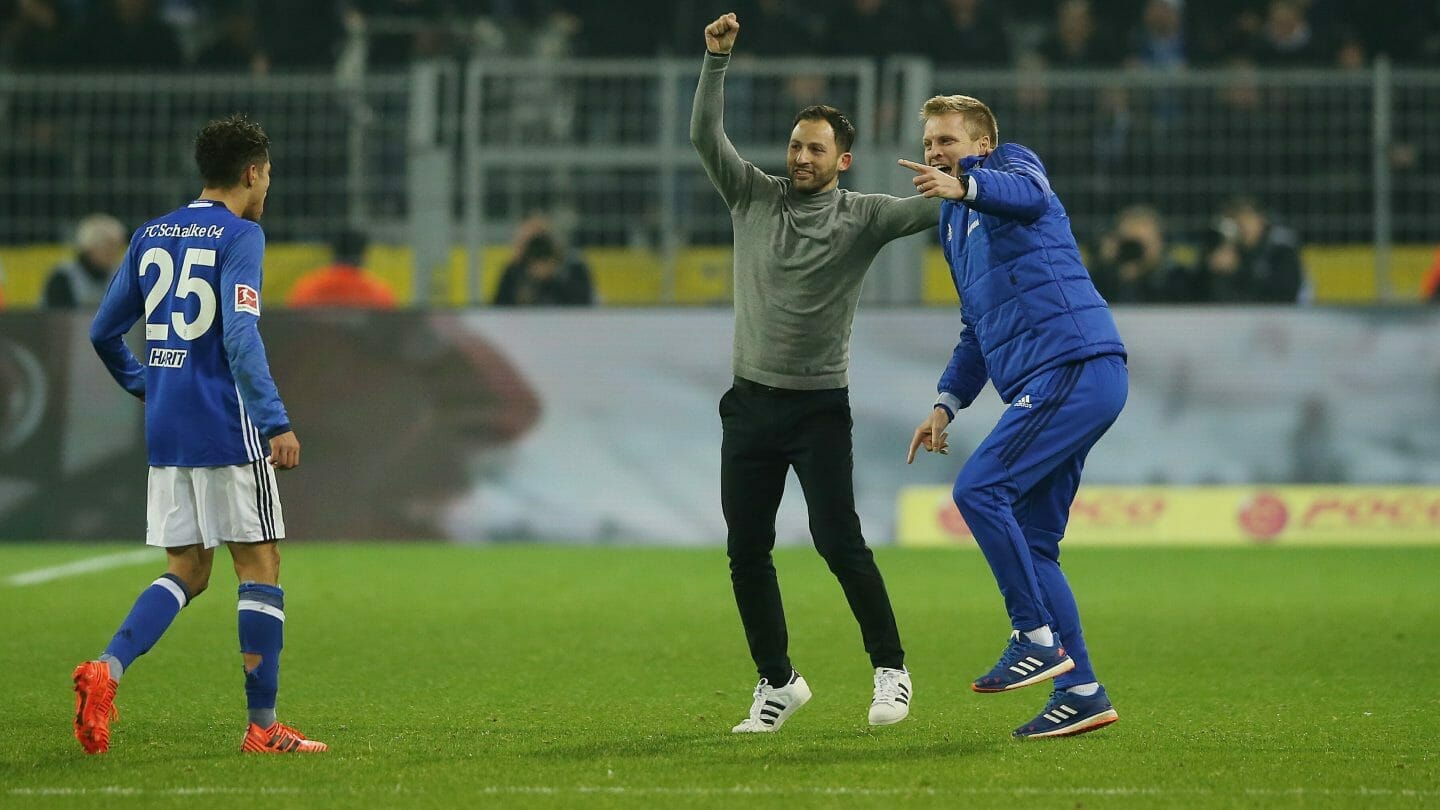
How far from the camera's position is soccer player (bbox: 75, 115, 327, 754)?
5.75 meters

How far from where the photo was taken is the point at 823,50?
16094 millimetres

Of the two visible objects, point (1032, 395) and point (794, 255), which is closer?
point (1032, 395)

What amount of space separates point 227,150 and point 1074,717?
317 centimetres

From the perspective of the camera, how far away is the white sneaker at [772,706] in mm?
6195

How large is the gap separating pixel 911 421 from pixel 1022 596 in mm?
6717

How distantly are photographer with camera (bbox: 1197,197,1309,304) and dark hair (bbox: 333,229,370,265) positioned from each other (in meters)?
5.85

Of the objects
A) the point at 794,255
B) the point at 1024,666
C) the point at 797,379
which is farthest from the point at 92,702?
the point at 1024,666

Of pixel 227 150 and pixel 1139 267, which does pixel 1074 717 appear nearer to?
pixel 227 150

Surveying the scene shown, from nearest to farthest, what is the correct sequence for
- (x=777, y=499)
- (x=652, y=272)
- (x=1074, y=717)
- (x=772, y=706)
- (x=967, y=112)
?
(x=1074, y=717) → (x=967, y=112) → (x=772, y=706) → (x=777, y=499) → (x=652, y=272)

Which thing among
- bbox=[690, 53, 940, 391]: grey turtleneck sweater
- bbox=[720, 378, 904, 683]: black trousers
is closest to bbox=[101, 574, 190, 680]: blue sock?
bbox=[720, 378, 904, 683]: black trousers

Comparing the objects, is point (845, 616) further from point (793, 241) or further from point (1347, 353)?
point (1347, 353)

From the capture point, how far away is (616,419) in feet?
42.1

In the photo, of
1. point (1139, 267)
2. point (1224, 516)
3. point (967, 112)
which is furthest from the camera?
point (1139, 267)

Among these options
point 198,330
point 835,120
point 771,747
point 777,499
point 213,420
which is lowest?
point 771,747
